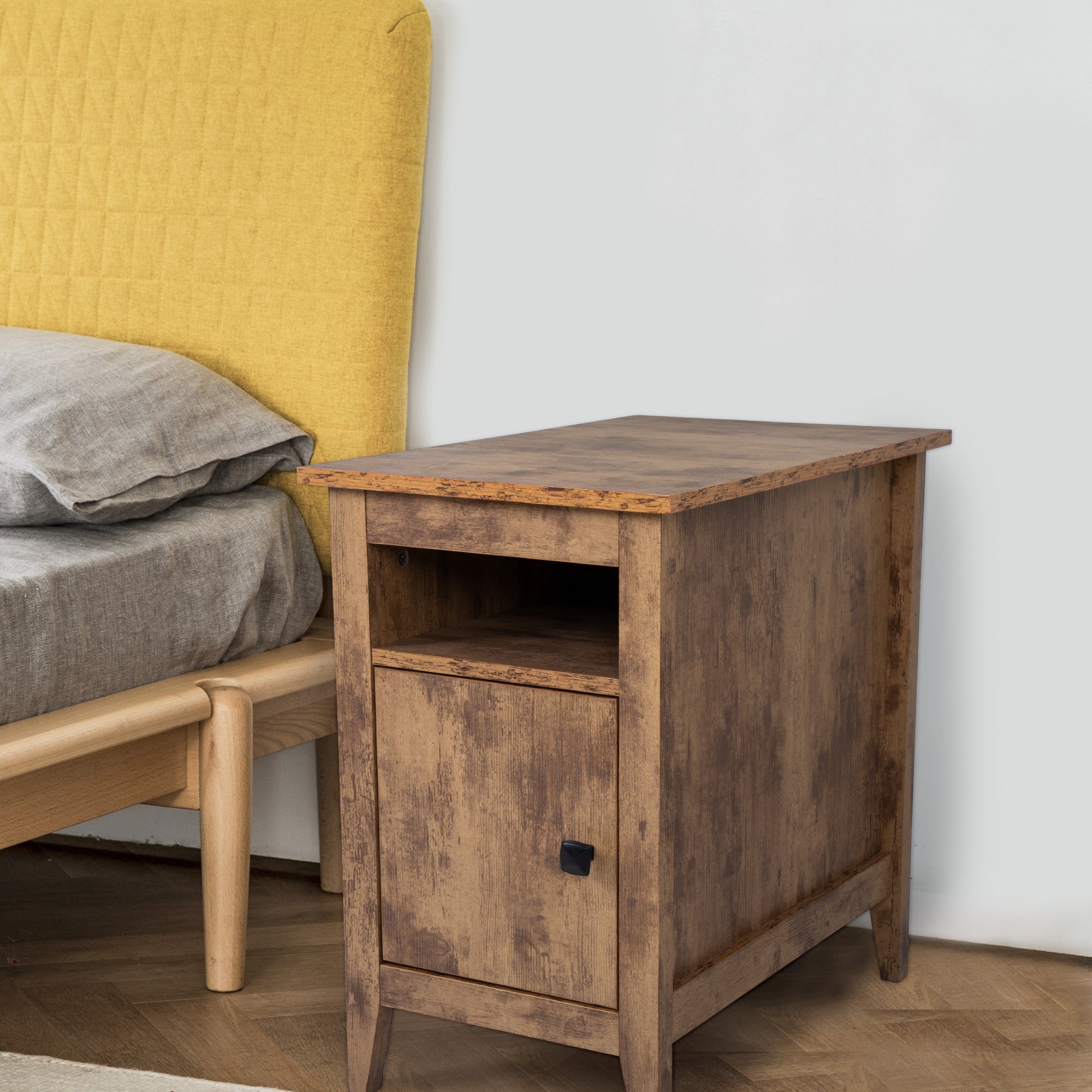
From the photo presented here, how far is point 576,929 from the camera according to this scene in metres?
1.13

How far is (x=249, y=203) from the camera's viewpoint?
167 centimetres

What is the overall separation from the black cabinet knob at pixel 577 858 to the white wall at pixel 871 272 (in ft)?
2.10

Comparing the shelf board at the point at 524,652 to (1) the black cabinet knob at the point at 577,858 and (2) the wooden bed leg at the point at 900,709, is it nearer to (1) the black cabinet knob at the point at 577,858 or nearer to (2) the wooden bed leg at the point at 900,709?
(1) the black cabinet knob at the point at 577,858

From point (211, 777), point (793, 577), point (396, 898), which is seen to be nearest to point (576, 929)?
point (396, 898)

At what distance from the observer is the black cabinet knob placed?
110 centimetres

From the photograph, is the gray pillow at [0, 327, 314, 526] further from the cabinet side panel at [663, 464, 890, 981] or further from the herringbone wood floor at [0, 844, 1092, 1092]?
the cabinet side panel at [663, 464, 890, 981]

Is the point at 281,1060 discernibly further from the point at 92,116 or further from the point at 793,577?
the point at 92,116

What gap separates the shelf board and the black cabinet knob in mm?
119

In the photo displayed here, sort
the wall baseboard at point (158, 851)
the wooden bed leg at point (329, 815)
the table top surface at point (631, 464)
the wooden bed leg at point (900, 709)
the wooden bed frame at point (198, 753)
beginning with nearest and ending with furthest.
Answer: the table top surface at point (631, 464), the wooden bed frame at point (198, 753), the wooden bed leg at point (900, 709), the wooden bed leg at point (329, 815), the wall baseboard at point (158, 851)

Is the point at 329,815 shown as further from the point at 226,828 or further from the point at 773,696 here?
the point at 773,696

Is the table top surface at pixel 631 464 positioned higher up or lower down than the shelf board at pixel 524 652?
higher up

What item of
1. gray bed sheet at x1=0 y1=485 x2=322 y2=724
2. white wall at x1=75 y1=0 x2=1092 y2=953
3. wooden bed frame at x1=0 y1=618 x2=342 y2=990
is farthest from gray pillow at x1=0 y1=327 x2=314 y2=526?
white wall at x1=75 y1=0 x2=1092 y2=953

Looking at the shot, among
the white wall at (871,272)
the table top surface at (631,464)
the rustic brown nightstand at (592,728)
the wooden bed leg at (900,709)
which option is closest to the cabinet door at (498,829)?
the rustic brown nightstand at (592,728)

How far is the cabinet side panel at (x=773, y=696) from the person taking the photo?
112 cm
